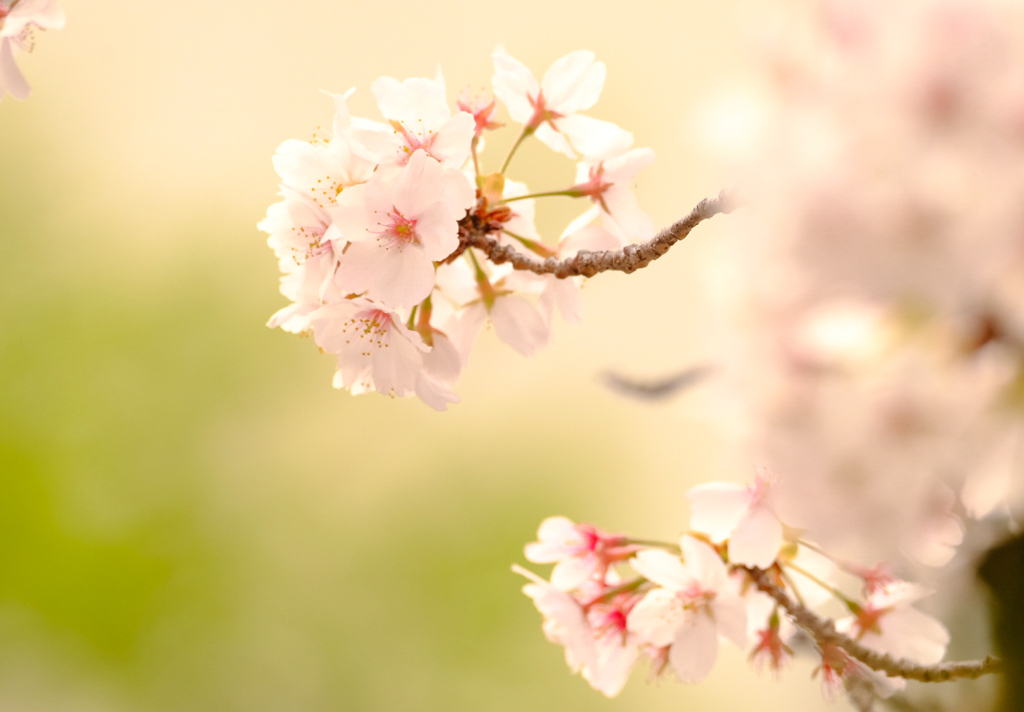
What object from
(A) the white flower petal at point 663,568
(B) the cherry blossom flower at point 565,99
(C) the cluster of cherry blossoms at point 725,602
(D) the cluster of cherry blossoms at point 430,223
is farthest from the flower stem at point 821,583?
(B) the cherry blossom flower at point 565,99

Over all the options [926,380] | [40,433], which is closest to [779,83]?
[926,380]

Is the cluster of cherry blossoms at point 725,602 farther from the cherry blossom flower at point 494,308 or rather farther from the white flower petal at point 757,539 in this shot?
the cherry blossom flower at point 494,308

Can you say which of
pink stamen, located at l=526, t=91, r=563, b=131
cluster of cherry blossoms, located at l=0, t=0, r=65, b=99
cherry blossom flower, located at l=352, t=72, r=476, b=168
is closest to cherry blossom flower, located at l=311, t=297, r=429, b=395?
cherry blossom flower, located at l=352, t=72, r=476, b=168

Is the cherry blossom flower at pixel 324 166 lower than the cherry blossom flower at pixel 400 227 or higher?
higher

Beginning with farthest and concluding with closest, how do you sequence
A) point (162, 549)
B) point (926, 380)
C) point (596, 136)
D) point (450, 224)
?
point (162, 549)
point (596, 136)
point (450, 224)
point (926, 380)

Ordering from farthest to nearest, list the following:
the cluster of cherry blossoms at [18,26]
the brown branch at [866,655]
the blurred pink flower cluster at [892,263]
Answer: the cluster of cherry blossoms at [18,26], the brown branch at [866,655], the blurred pink flower cluster at [892,263]

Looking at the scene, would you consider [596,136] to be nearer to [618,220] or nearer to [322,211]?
[618,220]
